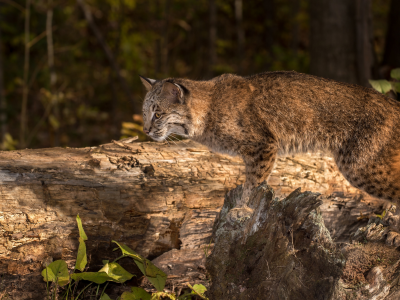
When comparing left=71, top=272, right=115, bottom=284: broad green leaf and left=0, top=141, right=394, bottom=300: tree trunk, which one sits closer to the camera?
left=71, top=272, right=115, bottom=284: broad green leaf

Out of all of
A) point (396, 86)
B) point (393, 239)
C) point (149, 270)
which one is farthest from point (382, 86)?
point (149, 270)

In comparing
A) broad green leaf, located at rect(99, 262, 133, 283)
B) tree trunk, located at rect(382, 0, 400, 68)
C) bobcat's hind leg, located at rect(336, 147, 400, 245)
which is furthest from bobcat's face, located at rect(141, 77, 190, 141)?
tree trunk, located at rect(382, 0, 400, 68)

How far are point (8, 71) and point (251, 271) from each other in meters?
10.4

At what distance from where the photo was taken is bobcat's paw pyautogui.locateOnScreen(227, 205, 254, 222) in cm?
325

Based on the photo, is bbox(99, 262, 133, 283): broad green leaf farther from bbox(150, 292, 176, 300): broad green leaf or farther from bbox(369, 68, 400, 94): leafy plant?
bbox(369, 68, 400, 94): leafy plant

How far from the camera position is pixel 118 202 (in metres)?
3.53

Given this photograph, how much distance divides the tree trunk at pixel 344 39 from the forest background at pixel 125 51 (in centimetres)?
2

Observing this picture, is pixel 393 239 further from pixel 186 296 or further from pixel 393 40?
pixel 393 40

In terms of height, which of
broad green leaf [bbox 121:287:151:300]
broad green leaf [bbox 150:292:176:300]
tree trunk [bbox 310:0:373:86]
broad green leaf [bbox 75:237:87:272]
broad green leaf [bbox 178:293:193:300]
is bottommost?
broad green leaf [bbox 178:293:193:300]

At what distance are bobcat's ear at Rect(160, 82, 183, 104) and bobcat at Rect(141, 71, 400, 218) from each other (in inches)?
0.5

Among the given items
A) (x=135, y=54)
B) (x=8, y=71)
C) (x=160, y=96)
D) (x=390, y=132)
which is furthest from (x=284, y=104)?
(x=8, y=71)

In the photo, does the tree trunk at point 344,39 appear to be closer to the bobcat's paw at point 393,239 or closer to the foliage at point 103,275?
the bobcat's paw at point 393,239

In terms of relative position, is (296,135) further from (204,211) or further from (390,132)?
(204,211)

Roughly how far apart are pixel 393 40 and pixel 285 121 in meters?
4.76
